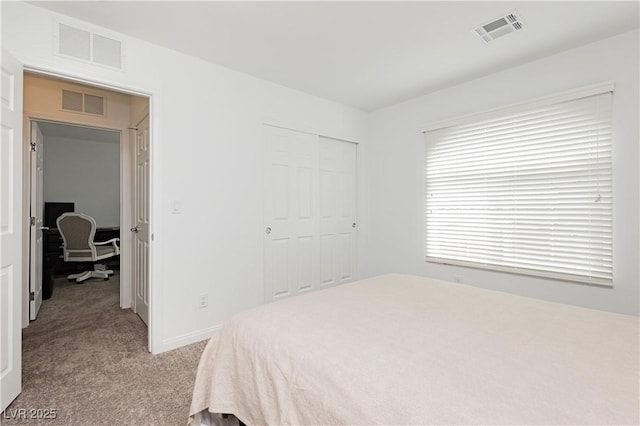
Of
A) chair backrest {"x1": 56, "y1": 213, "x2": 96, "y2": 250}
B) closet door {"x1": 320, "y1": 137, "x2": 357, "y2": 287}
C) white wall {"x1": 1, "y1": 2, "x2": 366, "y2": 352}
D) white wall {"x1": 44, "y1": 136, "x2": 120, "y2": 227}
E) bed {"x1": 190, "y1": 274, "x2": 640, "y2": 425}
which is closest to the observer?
bed {"x1": 190, "y1": 274, "x2": 640, "y2": 425}

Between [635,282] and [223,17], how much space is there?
352cm

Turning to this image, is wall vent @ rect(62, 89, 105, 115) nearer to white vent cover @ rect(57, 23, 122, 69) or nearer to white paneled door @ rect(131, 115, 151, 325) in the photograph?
white paneled door @ rect(131, 115, 151, 325)

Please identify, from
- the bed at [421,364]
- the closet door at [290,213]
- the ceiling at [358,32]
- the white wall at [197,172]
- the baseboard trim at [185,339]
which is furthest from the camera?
the closet door at [290,213]

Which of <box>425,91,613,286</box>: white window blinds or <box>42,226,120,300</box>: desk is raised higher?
<box>425,91,613,286</box>: white window blinds

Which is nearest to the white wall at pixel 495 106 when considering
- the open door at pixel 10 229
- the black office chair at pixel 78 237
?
the open door at pixel 10 229

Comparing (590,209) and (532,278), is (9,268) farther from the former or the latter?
(590,209)

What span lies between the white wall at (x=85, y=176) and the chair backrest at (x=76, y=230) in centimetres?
151

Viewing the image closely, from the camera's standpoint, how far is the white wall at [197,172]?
242 centimetres

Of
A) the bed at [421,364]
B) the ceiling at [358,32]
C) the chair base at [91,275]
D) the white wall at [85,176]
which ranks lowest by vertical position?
the chair base at [91,275]

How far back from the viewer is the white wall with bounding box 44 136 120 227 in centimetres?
581

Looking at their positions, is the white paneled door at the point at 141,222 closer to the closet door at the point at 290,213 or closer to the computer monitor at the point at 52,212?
the closet door at the point at 290,213

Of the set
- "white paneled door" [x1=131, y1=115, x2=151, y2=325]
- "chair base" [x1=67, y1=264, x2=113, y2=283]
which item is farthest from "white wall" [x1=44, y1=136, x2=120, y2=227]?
"white paneled door" [x1=131, y1=115, x2=151, y2=325]

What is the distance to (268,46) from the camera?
2.51 meters

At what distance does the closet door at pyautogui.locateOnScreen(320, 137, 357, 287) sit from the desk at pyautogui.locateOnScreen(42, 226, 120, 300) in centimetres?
345
